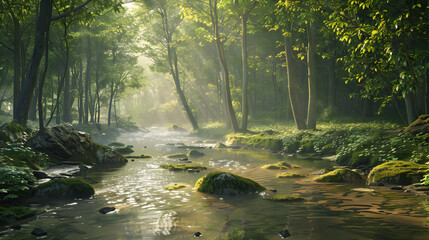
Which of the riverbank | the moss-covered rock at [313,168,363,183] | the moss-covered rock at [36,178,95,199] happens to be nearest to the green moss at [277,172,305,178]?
the moss-covered rock at [313,168,363,183]

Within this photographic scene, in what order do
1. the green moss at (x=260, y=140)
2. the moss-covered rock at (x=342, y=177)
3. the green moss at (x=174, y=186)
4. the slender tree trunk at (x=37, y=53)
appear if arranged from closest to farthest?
the green moss at (x=174, y=186) < the moss-covered rock at (x=342, y=177) < the slender tree trunk at (x=37, y=53) < the green moss at (x=260, y=140)

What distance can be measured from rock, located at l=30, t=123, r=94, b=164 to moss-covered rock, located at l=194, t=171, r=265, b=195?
20.9 ft


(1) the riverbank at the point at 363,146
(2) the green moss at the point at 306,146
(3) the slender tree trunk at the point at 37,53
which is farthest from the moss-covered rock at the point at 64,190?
(2) the green moss at the point at 306,146

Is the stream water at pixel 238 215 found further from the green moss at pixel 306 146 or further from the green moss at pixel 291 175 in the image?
the green moss at pixel 306 146

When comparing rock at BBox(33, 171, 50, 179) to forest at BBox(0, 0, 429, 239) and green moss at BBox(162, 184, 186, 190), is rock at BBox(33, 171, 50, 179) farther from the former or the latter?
green moss at BBox(162, 184, 186, 190)

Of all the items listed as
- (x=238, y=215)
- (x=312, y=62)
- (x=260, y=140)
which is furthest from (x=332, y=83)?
(x=238, y=215)

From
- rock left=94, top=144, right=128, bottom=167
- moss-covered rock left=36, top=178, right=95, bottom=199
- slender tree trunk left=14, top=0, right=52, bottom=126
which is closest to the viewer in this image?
moss-covered rock left=36, top=178, right=95, bottom=199

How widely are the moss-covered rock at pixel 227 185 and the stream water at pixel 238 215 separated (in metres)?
0.32

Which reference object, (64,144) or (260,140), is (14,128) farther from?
(260,140)

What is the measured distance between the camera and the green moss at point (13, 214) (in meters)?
5.12

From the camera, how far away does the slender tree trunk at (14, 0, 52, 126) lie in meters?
10.8

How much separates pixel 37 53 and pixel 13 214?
7494 millimetres

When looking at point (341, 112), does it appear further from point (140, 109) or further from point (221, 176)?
point (140, 109)

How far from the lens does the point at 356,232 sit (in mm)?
4332
